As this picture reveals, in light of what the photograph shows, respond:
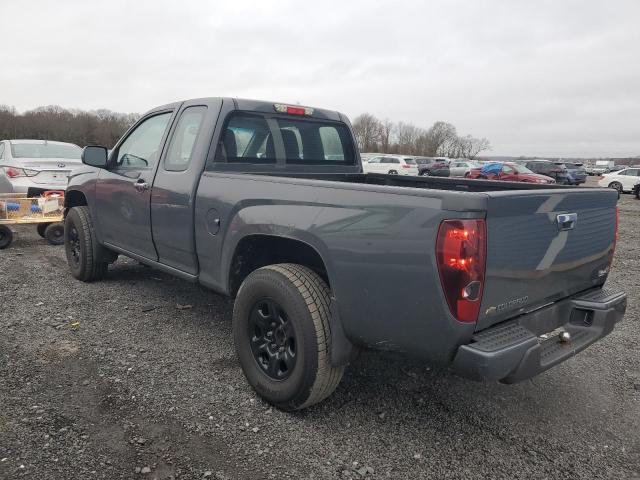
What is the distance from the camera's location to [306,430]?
2.70 meters

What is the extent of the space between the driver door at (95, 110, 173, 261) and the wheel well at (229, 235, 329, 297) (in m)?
1.10

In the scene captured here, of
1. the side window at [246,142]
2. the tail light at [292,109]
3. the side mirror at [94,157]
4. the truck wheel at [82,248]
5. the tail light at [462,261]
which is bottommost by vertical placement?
the truck wheel at [82,248]

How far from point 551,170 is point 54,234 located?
3232cm

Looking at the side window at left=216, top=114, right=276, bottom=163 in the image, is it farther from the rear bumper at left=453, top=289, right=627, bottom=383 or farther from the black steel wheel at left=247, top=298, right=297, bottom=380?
the rear bumper at left=453, top=289, right=627, bottom=383

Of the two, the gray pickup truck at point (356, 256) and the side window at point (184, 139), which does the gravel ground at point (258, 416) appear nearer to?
the gray pickup truck at point (356, 256)

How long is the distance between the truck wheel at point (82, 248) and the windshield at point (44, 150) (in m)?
4.38

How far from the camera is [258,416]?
2.82 meters

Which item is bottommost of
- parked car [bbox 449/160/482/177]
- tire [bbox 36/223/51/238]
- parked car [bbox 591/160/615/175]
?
parked car [bbox 591/160/615/175]

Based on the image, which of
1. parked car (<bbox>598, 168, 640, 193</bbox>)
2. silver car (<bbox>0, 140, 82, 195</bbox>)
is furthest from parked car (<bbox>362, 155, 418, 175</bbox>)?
silver car (<bbox>0, 140, 82, 195</bbox>)

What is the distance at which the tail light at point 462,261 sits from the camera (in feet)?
6.85

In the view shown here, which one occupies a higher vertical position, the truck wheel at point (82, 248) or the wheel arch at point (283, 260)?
the wheel arch at point (283, 260)

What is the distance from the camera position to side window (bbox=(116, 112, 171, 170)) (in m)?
4.15

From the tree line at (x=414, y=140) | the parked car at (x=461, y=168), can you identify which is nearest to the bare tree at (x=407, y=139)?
the tree line at (x=414, y=140)

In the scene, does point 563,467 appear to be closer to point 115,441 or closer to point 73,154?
point 115,441
